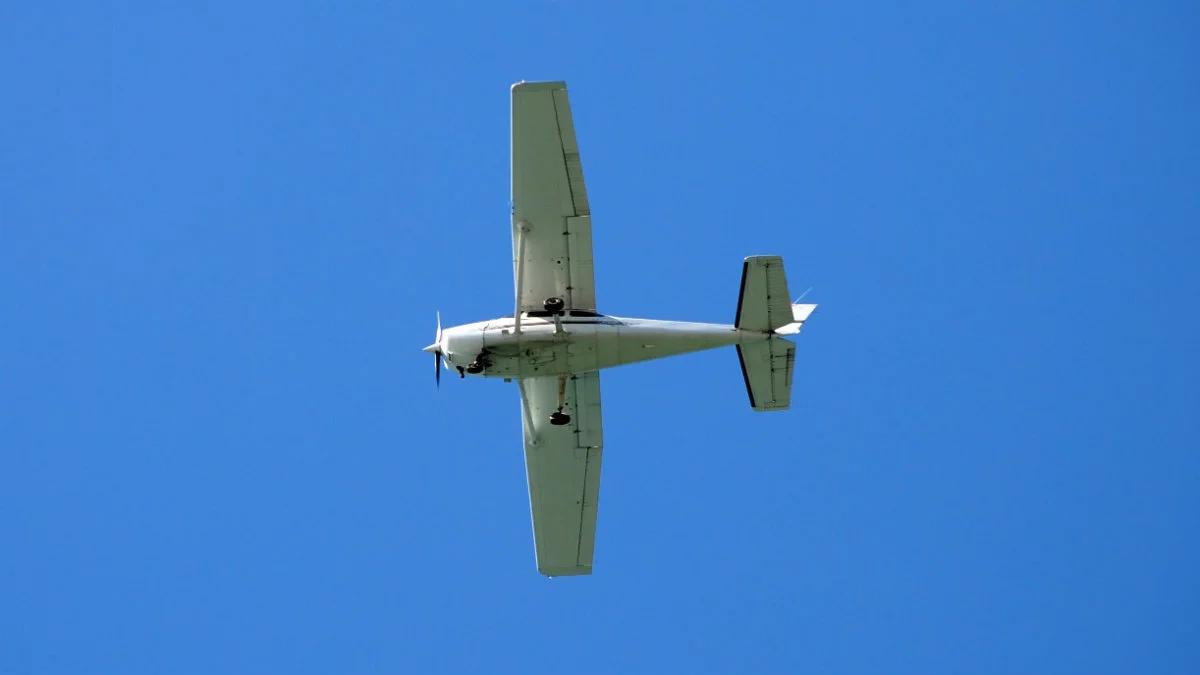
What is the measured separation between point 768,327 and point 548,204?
16.3 feet

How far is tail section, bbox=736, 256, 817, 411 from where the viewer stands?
2469cm

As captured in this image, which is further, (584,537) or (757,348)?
(584,537)

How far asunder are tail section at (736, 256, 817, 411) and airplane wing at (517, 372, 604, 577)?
336cm

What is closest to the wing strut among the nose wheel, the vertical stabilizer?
the nose wheel

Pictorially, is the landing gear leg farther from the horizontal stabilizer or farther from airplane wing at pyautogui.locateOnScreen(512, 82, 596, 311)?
the horizontal stabilizer

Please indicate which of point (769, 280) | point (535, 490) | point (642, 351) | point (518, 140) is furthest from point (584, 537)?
point (518, 140)

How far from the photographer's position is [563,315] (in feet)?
83.5

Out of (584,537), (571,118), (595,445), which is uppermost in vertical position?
(571,118)

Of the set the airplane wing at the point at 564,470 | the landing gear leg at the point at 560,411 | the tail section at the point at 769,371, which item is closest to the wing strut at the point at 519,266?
the landing gear leg at the point at 560,411

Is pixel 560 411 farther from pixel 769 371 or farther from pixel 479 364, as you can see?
pixel 769 371

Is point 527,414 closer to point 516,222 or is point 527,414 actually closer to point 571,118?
point 516,222

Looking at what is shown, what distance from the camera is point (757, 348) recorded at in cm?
2525

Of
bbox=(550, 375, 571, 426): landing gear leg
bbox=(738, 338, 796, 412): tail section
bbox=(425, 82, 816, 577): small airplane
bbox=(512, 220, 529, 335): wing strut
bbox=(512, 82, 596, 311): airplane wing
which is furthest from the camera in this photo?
bbox=(550, 375, 571, 426): landing gear leg

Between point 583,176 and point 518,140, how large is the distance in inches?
56.1
